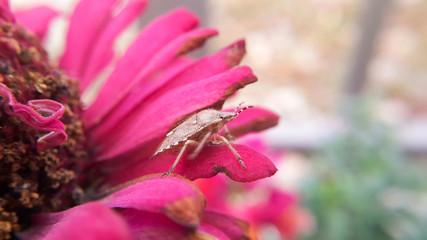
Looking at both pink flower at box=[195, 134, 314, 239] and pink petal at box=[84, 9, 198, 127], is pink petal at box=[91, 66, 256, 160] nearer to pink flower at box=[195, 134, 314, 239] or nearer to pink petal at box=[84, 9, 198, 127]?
pink petal at box=[84, 9, 198, 127]

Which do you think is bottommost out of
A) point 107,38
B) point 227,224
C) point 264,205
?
point 264,205

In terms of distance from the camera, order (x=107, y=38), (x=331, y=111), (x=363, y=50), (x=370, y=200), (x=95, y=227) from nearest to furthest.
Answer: (x=95, y=227) < (x=107, y=38) < (x=370, y=200) < (x=363, y=50) < (x=331, y=111)

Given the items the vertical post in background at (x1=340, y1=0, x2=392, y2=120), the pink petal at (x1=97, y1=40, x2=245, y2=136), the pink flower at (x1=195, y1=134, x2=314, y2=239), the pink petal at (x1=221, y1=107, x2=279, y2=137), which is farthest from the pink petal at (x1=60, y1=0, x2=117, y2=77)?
the vertical post in background at (x1=340, y1=0, x2=392, y2=120)

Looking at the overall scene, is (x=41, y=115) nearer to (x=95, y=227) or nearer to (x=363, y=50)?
(x=95, y=227)

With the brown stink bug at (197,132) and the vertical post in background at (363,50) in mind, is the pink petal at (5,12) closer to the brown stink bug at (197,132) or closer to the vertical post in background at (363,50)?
the brown stink bug at (197,132)

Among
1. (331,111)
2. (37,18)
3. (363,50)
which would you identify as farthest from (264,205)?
(331,111)

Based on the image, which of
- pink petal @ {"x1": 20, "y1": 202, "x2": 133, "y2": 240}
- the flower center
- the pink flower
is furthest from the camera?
the pink flower
